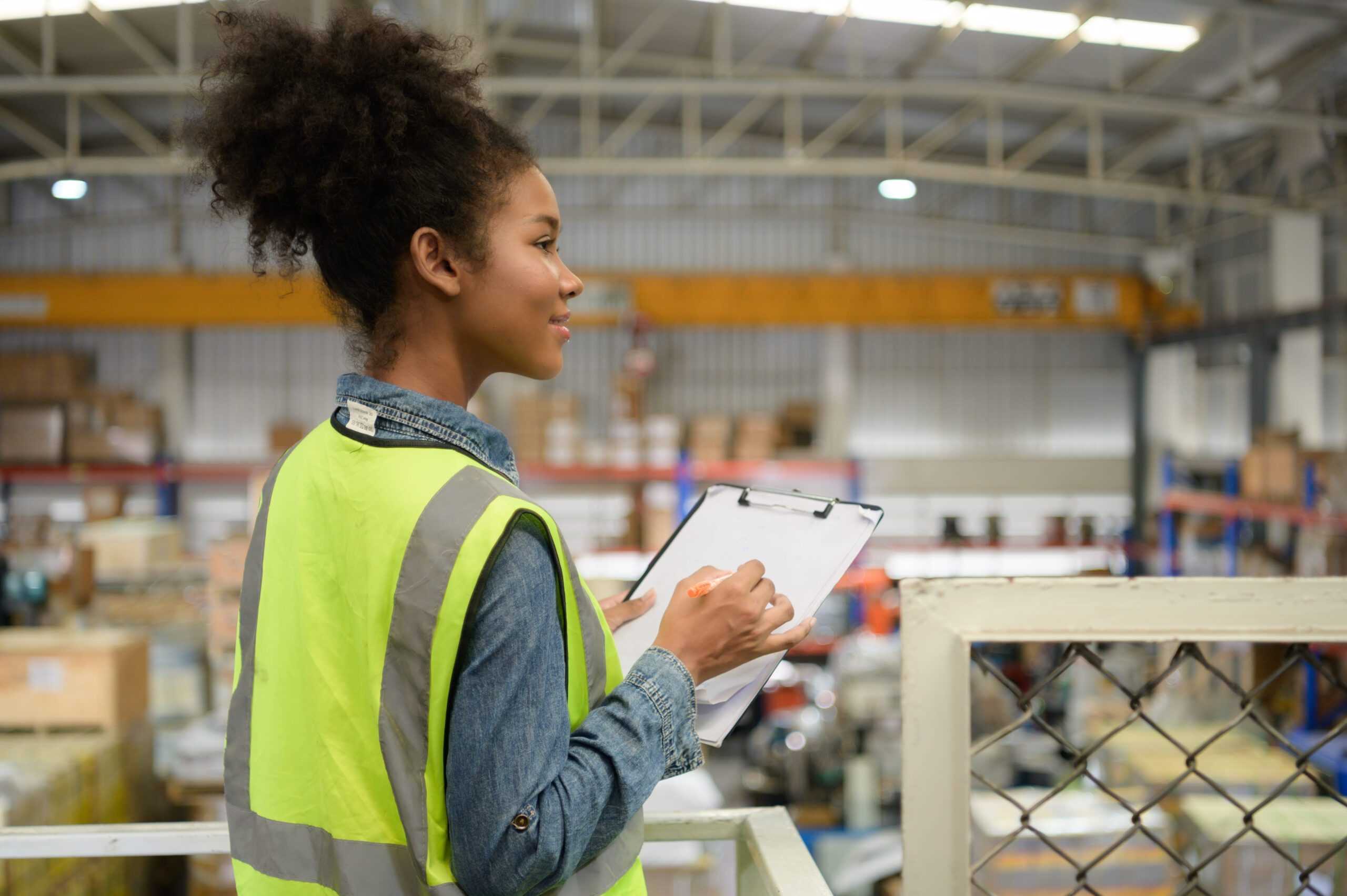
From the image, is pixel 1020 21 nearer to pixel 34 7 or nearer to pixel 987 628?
pixel 34 7

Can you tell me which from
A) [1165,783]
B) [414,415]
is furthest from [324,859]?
[1165,783]

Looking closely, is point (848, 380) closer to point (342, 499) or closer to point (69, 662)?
point (69, 662)

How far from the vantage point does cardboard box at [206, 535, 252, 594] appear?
13.4 feet

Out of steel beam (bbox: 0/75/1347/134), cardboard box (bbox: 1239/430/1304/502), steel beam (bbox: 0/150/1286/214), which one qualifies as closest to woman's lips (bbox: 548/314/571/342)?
steel beam (bbox: 0/75/1347/134)

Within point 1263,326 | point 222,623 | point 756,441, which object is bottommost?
point 222,623

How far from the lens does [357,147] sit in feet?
2.88

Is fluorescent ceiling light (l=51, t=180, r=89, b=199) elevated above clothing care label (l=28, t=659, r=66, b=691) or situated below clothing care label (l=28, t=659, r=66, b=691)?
above

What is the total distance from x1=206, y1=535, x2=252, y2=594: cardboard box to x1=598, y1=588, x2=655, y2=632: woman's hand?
11.0 feet

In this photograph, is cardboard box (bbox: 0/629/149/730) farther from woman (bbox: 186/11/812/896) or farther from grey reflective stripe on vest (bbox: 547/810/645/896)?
grey reflective stripe on vest (bbox: 547/810/645/896)

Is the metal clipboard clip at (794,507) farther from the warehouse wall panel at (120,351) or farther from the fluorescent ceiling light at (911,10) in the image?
the warehouse wall panel at (120,351)

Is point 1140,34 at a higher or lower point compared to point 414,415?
higher

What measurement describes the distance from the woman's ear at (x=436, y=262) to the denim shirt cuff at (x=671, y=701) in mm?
376

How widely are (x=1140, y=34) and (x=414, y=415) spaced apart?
329 inches

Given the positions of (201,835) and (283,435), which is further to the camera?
(283,435)
